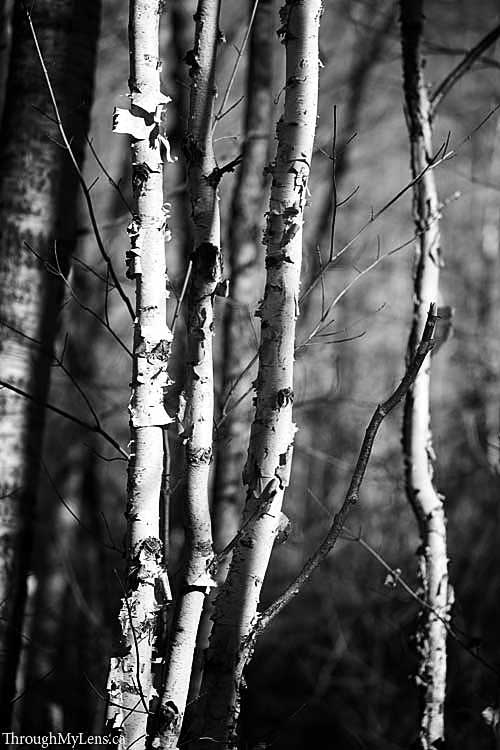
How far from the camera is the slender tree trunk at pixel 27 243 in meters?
2.42

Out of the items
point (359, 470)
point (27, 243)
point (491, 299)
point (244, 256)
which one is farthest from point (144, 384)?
point (491, 299)

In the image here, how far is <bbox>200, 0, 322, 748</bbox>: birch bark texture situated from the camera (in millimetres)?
1737

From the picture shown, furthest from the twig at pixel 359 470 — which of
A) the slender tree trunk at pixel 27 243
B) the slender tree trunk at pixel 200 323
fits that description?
the slender tree trunk at pixel 27 243

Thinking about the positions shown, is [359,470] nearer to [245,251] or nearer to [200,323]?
[200,323]

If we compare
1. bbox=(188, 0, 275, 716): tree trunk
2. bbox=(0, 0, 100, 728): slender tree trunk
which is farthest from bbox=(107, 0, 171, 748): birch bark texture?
bbox=(188, 0, 275, 716): tree trunk

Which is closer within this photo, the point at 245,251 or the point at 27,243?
the point at 27,243

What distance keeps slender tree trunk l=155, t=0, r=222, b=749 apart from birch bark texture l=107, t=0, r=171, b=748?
0.23 ft

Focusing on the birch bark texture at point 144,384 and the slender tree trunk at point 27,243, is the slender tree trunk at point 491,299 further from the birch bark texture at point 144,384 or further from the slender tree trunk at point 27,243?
the birch bark texture at point 144,384

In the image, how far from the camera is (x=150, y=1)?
5.52 ft

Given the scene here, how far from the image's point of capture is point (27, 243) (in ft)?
7.87

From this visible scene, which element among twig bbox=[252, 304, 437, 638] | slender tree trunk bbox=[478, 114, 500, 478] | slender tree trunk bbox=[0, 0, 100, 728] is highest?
slender tree trunk bbox=[478, 114, 500, 478]

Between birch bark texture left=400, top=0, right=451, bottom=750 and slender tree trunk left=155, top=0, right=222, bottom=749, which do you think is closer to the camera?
slender tree trunk left=155, top=0, right=222, bottom=749

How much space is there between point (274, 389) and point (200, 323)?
229 millimetres

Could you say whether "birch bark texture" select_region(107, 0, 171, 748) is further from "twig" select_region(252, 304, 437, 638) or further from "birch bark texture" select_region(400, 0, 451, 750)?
"birch bark texture" select_region(400, 0, 451, 750)
